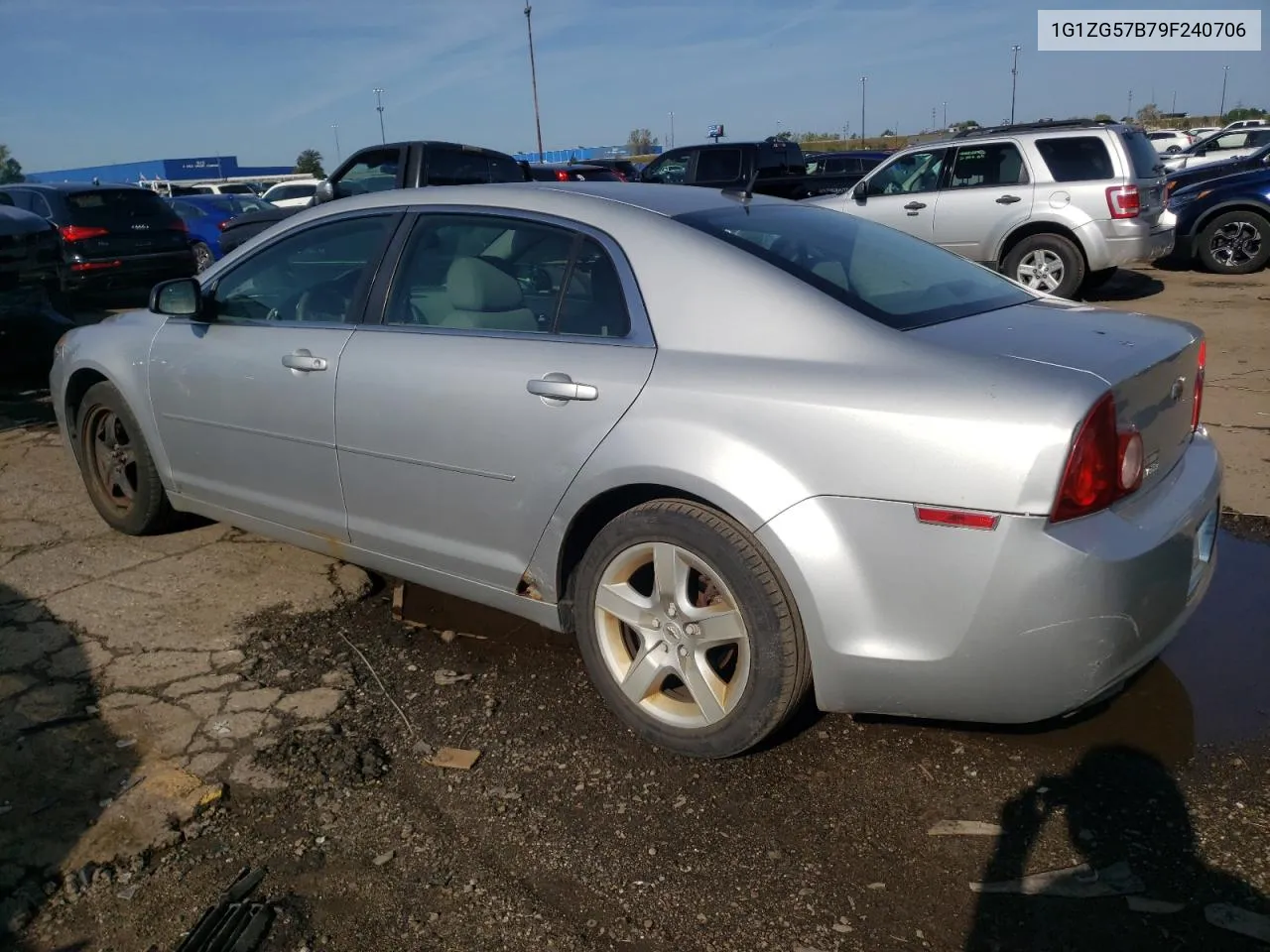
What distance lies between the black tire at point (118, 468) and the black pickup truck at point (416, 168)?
6311 millimetres

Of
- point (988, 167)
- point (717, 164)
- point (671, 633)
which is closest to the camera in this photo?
point (671, 633)

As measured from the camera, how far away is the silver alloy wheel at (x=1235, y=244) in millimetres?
12625

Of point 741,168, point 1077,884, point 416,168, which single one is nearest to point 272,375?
point 1077,884

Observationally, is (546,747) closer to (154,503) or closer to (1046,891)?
(1046,891)

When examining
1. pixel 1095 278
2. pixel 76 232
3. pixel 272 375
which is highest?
pixel 76 232

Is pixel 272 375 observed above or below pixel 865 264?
below

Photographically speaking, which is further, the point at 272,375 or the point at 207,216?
the point at 207,216

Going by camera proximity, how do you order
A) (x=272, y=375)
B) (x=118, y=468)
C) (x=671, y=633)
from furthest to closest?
1. (x=118, y=468)
2. (x=272, y=375)
3. (x=671, y=633)

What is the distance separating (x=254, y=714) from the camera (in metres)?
3.30

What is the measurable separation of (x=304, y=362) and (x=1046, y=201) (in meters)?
8.91

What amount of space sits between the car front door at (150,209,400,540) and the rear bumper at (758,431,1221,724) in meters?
1.87

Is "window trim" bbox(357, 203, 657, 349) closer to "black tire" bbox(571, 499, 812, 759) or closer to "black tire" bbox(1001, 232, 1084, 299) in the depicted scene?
"black tire" bbox(571, 499, 812, 759)

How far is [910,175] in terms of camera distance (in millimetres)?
11484

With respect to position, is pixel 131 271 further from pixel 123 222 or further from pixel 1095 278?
pixel 1095 278
